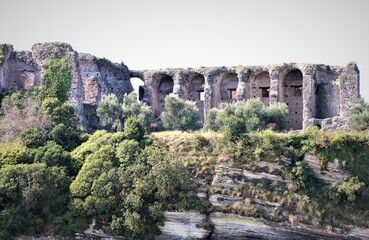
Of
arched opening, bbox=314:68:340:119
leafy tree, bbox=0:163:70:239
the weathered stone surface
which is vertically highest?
arched opening, bbox=314:68:340:119

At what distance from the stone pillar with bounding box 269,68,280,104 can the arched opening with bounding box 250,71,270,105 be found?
5.59 ft

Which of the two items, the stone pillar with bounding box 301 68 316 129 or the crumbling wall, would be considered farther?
the crumbling wall

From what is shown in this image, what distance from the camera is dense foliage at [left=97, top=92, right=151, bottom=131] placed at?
153ft

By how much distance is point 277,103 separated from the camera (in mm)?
49250

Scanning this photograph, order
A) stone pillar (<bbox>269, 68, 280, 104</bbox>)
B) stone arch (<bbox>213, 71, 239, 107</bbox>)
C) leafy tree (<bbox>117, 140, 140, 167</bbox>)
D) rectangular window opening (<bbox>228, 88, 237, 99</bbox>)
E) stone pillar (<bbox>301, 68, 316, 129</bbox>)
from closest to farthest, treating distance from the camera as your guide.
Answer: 1. leafy tree (<bbox>117, 140, 140, 167</bbox>)
2. stone pillar (<bbox>301, 68, 316, 129</bbox>)
3. stone pillar (<bbox>269, 68, 280, 104</bbox>)
4. stone arch (<bbox>213, 71, 239, 107</bbox>)
5. rectangular window opening (<bbox>228, 88, 237, 99</bbox>)

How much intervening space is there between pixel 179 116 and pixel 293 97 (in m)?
9.24

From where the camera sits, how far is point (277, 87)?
50906 millimetres

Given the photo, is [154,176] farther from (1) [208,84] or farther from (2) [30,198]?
(1) [208,84]

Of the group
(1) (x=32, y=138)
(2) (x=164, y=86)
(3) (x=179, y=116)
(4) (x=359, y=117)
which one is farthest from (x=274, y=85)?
(1) (x=32, y=138)

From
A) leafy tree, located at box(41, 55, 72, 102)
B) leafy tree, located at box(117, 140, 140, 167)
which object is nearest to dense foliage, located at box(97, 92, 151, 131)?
leafy tree, located at box(41, 55, 72, 102)

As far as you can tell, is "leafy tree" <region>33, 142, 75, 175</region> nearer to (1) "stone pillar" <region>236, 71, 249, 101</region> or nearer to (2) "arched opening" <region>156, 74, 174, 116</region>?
(1) "stone pillar" <region>236, 71, 249, 101</region>

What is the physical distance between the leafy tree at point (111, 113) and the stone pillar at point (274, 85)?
10.3 m

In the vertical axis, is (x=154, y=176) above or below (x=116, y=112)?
below

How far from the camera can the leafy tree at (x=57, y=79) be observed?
46.9 m
